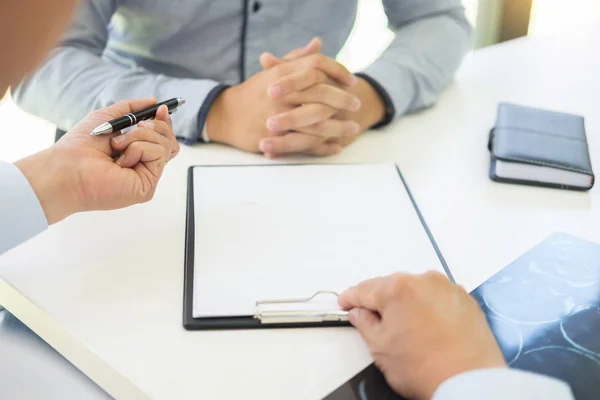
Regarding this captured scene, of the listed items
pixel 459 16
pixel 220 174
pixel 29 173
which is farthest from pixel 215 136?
pixel 459 16

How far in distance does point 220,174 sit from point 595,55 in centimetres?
83

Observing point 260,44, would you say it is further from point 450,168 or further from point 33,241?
point 33,241

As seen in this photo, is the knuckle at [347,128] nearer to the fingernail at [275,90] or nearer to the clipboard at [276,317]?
the fingernail at [275,90]

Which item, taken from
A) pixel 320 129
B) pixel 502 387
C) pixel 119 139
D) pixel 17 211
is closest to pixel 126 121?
pixel 119 139

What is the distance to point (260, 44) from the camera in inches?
41.2

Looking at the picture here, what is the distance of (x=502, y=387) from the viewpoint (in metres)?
0.45

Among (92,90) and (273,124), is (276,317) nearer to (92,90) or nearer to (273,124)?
(273,124)

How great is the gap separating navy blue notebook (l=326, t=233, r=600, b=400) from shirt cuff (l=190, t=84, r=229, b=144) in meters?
0.42

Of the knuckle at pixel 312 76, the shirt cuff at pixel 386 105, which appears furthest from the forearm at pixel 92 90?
the shirt cuff at pixel 386 105

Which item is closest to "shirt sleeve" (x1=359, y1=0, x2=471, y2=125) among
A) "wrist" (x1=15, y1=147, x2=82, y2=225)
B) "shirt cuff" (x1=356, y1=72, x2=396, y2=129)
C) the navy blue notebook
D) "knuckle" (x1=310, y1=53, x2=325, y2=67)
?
"shirt cuff" (x1=356, y1=72, x2=396, y2=129)

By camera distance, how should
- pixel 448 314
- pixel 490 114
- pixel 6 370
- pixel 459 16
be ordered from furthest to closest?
pixel 459 16
pixel 490 114
pixel 6 370
pixel 448 314

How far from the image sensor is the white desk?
1.62 feet

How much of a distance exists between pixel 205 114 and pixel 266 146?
0.10 metres

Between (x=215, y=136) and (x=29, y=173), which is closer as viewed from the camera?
(x=29, y=173)
